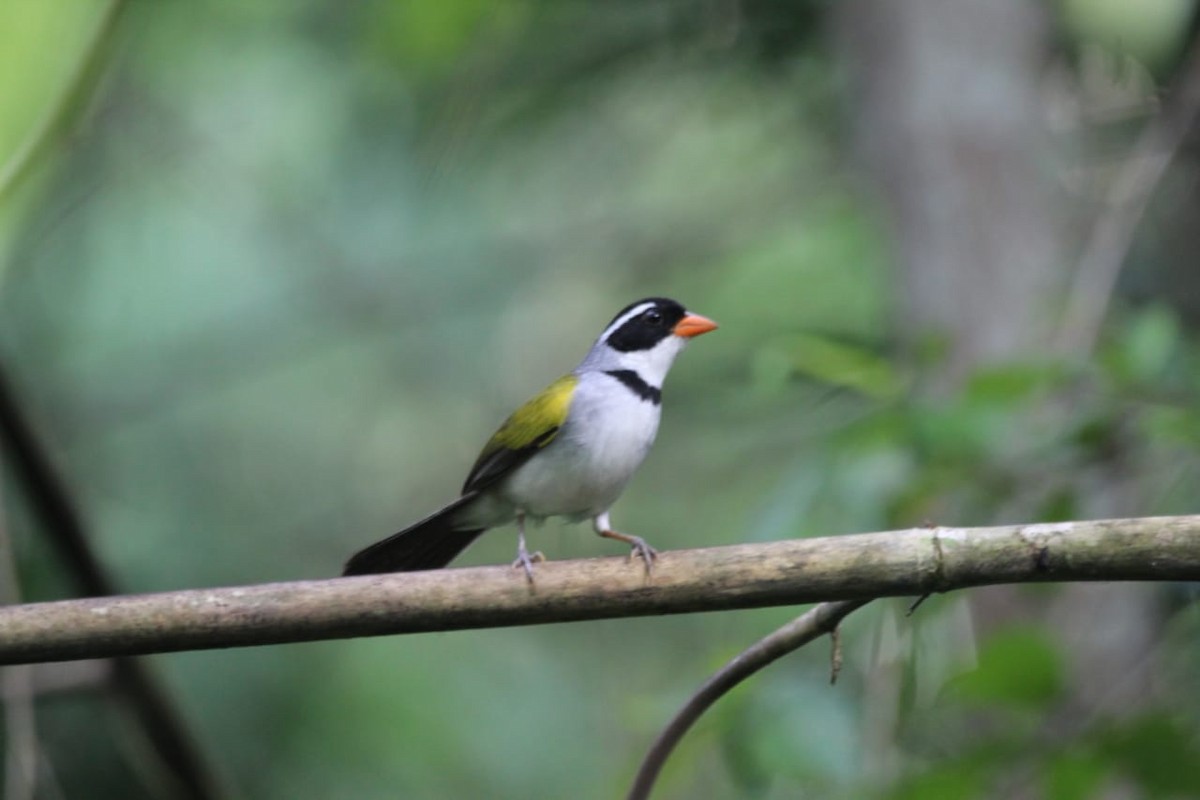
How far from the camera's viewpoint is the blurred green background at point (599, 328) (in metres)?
3.17

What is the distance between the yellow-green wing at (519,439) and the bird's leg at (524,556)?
132 mm

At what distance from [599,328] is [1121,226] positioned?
3.75m

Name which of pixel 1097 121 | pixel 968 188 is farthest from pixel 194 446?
pixel 1097 121

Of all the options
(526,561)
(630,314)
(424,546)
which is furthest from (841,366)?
(526,561)

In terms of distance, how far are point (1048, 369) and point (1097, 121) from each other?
8.91ft

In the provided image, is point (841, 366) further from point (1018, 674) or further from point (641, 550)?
point (641, 550)

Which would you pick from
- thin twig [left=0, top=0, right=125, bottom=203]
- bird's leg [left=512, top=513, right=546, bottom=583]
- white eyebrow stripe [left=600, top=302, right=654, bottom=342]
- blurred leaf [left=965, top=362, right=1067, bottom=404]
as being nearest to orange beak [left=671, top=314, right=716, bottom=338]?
white eyebrow stripe [left=600, top=302, right=654, bottom=342]

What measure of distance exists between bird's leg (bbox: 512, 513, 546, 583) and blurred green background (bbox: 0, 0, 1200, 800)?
1.58 ft

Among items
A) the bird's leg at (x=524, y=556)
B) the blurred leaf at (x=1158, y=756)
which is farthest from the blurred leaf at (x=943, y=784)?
the bird's leg at (x=524, y=556)

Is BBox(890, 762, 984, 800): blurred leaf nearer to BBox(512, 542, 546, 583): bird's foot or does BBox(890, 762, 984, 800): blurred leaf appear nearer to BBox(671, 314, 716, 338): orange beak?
BBox(512, 542, 546, 583): bird's foot

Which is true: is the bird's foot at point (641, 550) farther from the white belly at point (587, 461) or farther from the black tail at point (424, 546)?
the black tail at point (424, 546)

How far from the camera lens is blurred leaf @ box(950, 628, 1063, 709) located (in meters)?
2.62

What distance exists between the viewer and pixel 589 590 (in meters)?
2.08

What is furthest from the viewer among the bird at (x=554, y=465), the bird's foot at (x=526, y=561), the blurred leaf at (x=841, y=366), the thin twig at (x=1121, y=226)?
the thin twig at (x=1121, y=226)
